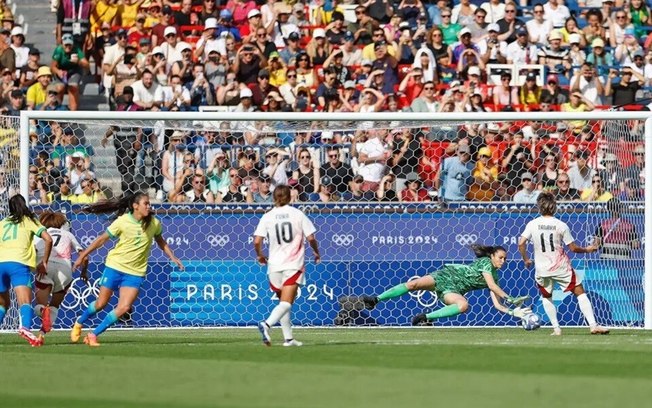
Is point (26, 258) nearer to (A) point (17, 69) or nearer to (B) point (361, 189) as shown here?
(B) point (361, 189)

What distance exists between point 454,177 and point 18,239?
7283 millimetres

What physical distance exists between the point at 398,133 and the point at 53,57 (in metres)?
8.70

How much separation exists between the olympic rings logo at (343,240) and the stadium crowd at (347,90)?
56 cm

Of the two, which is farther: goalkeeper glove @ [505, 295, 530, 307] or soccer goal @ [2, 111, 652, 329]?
soccer goal @ [2, 111, 652, 329]

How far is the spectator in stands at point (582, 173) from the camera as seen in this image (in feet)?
72.5

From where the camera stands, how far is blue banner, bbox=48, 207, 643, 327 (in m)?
21.6

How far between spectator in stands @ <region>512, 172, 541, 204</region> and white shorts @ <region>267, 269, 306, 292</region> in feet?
21.8

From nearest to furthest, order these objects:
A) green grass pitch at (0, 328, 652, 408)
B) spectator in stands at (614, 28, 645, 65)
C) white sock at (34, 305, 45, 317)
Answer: green grass pitch at (0, 328, 652, 408)
white sock at (34, 305, 45, 317)
spectator in stands at (614, 28, 645, 65)

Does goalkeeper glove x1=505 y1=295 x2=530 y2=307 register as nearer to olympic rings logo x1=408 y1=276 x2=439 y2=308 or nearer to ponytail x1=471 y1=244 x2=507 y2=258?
ponytail x1=471 y1=244 x2=507 y2=258

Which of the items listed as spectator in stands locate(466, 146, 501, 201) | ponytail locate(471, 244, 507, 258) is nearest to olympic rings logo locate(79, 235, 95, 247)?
spectator in stands locate(466, 146, 501, 201)

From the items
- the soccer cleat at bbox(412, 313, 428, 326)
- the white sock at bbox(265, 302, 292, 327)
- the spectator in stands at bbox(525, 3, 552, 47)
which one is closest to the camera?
the white sock at bbox(265, 302, 292, 327)

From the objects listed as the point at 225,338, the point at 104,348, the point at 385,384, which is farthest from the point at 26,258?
the point at 385,384

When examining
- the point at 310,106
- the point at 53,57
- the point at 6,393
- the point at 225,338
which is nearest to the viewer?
the point at 6,393

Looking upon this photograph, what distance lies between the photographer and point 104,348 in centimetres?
1633
